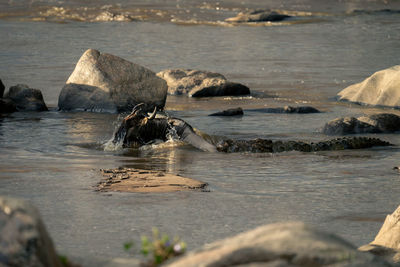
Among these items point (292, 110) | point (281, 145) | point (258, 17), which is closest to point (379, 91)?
point (292, 110)

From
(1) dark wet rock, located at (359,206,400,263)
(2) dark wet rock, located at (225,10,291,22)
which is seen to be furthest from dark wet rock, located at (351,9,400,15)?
(1) dark wet rock, located at (359,206,400,263)

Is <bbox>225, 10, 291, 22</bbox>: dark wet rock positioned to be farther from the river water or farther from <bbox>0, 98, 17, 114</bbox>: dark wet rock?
<bbox>0, 98, 17, 114</bbox>: dark wet rock

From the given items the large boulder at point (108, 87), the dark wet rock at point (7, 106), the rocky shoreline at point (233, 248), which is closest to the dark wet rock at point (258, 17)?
the large boulder at point (108, 87)

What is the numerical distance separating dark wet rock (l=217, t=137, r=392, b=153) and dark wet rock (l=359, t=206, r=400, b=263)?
4940 millimetres

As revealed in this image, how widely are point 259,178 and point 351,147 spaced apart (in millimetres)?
2648

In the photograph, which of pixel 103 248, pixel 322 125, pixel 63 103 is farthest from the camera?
pixel 63 103

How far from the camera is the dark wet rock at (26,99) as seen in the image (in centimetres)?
1569

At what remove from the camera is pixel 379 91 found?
664 inches

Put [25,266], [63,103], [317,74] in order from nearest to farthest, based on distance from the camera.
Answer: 1. [25,266]
2. [63,103]
3. [317,74]

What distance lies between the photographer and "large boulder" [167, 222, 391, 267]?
3697 mm

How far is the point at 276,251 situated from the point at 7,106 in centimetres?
1226

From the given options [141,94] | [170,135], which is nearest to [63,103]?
[141,94]

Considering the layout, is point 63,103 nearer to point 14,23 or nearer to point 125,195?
point 125,195

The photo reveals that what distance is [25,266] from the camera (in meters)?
3.53
